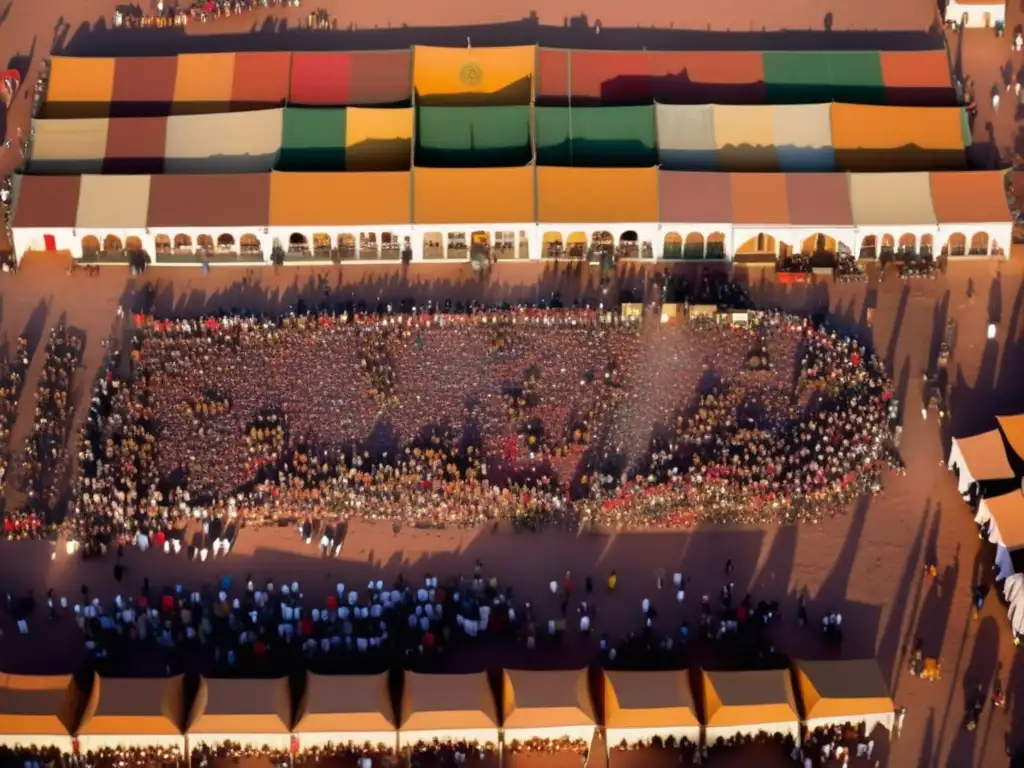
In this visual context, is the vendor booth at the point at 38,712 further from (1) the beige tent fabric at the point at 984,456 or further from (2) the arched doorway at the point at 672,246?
(1) the beige tent fabric at the point at 984,456

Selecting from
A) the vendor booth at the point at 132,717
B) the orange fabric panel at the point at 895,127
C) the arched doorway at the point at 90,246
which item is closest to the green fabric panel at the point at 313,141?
the arched doorway at the point at 90,246

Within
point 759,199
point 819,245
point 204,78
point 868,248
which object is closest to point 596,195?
point 759,199

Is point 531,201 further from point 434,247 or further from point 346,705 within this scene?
point 346,705

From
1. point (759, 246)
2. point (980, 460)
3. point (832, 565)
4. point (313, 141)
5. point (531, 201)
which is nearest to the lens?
point (832, 565)

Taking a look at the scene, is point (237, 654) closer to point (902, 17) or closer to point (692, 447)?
point (692, 447)

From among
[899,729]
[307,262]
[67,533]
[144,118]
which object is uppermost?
[144,118]

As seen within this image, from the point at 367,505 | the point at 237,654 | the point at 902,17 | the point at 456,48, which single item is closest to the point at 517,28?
the point at 456,48
